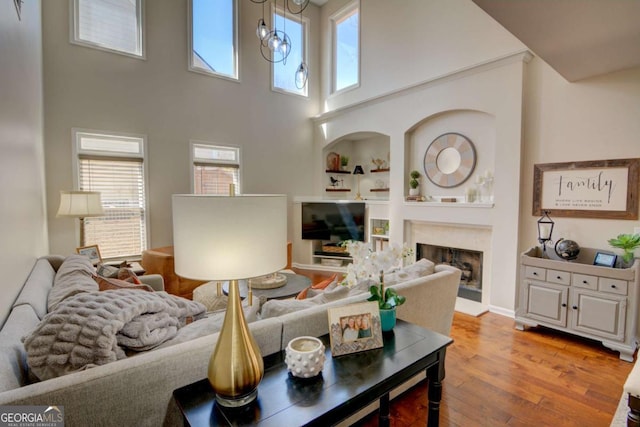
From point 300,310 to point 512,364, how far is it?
210 cm

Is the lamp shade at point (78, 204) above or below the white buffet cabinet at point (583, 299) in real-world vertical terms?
above

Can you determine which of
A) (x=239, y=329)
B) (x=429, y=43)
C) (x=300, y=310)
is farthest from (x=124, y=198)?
(x=429, y=43)

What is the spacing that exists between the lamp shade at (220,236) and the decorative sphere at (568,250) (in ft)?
11.0

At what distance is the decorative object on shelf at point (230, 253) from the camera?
983 millimetres

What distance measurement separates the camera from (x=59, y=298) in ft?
5.85

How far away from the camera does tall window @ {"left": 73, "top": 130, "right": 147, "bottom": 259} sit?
429cm

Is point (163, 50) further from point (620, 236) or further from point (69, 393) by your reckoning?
point (620, 236)

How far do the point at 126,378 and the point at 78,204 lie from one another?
11.1ft

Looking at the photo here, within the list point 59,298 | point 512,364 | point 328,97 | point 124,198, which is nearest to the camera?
point 59,298

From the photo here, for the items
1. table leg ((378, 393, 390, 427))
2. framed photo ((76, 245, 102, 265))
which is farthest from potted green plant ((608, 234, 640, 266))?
framed photo ((76, 245, 102, 265))

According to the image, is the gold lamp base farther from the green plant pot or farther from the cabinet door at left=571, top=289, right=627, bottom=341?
the cabinet door at left=571, top=289, right=627, bottom=341

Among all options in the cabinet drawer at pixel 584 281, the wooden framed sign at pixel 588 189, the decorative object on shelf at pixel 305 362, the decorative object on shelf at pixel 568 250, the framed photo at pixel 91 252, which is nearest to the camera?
the decorative object on shelf at pixel 305 362

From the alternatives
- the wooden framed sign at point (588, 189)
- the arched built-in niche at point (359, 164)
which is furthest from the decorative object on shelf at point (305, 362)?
the arched built-in niche at point (359, 164)

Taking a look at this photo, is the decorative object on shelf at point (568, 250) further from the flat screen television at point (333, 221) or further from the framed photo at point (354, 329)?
the flat screen television at point (333, 221)
